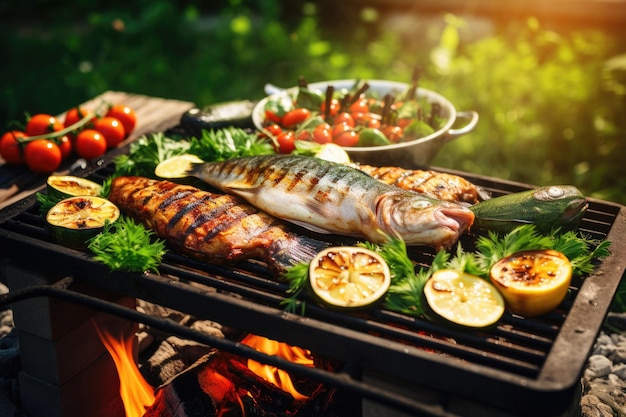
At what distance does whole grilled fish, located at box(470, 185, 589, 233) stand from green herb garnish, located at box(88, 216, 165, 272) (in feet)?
5.79

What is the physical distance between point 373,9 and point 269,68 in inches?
81.0

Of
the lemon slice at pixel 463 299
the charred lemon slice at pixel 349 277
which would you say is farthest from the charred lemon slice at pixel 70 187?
the lemon slice at pixel 463 299

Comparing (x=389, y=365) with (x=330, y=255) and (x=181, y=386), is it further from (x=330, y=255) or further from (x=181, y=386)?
(x=181, y=386)

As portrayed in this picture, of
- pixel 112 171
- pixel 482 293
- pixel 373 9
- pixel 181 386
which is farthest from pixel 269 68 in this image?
pixel 482 293

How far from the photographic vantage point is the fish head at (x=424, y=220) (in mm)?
3266

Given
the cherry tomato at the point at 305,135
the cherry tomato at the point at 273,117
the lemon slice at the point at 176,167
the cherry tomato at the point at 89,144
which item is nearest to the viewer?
the lemon slice at the point at 176,167

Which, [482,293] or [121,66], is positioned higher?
[482,293]

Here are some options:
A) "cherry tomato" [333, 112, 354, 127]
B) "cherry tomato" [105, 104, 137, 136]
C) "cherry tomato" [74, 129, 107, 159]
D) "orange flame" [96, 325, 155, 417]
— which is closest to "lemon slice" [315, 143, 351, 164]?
"cherry tomato" [333, 112, 354, 127]

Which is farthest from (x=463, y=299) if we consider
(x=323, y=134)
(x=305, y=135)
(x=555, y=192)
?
(x=305, y=135)

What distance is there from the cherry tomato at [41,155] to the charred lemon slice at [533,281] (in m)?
3.43

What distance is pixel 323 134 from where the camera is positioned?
459cm

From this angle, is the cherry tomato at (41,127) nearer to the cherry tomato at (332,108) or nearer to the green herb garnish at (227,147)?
the green herb garnish at (227,147)

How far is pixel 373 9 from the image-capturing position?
10258mm

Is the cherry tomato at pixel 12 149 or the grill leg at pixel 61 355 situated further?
the cherry tomato at pixel 12 149
